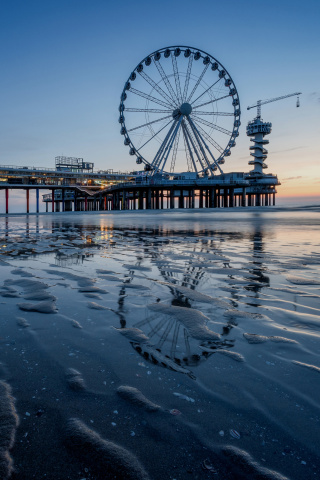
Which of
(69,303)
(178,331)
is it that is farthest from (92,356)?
(69,303)

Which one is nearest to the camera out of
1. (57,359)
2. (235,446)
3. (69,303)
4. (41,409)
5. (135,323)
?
(235,446)

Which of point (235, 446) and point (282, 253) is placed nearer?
point (235, 446)

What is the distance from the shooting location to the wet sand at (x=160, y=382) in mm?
1103

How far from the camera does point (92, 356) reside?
1.87m

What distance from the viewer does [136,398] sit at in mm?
1455

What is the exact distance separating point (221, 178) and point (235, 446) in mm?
50936

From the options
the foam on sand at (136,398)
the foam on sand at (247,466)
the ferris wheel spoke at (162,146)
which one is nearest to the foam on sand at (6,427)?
the foam on sand at (136,398)

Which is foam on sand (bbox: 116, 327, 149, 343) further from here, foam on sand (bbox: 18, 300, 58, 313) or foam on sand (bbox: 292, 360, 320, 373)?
foam on sand (bbox: 292, 360, 320, 373)

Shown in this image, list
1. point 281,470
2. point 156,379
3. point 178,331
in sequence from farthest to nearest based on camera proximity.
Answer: point 178,331 → point 156,379 → point 281,470

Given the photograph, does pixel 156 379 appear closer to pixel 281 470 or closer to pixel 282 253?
pixel 281 470

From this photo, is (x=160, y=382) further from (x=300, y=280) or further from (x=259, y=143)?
(x=259, y=143)

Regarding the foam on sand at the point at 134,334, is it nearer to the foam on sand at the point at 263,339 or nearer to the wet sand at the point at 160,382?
the wet sand at the point at 160,382

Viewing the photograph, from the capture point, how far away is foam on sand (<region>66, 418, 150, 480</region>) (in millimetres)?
1044

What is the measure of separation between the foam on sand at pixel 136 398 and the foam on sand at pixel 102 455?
0.24 meters
